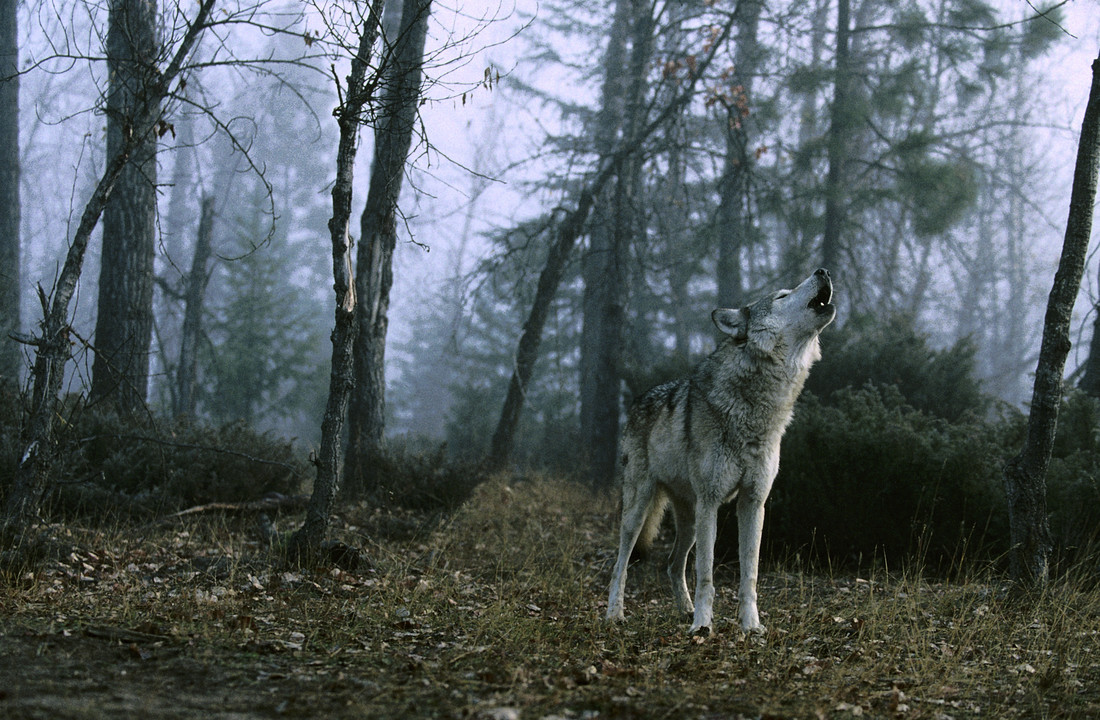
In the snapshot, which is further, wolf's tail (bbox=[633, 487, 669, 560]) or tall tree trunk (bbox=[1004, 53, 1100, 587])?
wolf's tail (bbox=[633, 487, 669, 560])

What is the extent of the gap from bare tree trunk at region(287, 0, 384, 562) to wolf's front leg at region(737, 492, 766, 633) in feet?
10.2

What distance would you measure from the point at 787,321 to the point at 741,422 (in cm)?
75

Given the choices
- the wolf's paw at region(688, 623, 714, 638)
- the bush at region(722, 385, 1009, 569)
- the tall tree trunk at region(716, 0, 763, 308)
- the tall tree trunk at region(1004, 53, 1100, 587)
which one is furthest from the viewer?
the tall tree trunk at region(716, 0, 763, 308)

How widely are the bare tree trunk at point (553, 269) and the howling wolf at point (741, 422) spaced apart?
701cm

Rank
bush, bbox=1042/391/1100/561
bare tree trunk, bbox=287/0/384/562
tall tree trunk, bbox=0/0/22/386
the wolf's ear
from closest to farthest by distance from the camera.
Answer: the wolf's ear, bare tree trunk, bbox=287/0/384/562, bush, bbox=1042/391/1100/561, tall tree trunk, bbox=0/0/22/386

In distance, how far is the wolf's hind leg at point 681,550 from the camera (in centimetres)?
598

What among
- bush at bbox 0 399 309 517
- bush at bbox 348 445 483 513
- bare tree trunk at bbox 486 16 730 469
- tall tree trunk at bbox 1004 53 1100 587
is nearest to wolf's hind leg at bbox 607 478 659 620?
tall tree trunk at bbox 1004 53 1100 587

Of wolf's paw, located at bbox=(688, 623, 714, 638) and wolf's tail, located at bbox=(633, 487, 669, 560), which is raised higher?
wolf's tail, located at bbox=(633, 487, 669, 560)

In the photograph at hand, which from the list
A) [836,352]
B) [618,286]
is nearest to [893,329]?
[836,352]

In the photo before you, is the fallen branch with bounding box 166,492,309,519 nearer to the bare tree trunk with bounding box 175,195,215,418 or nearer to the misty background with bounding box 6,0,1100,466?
the misty background with bounding box 6,0,1100,466

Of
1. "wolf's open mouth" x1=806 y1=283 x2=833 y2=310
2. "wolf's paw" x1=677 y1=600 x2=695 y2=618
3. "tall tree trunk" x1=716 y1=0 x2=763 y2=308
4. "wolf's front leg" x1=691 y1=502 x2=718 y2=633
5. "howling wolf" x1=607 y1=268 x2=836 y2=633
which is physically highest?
"tall tree trunk" x1=716 y1=0 x2=763 y2=308

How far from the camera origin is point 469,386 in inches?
971

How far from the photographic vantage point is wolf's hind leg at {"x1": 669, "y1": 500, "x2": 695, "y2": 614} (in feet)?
19.6

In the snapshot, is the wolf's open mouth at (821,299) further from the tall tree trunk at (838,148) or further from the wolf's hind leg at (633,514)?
the tall tree trunk at (838,148)
